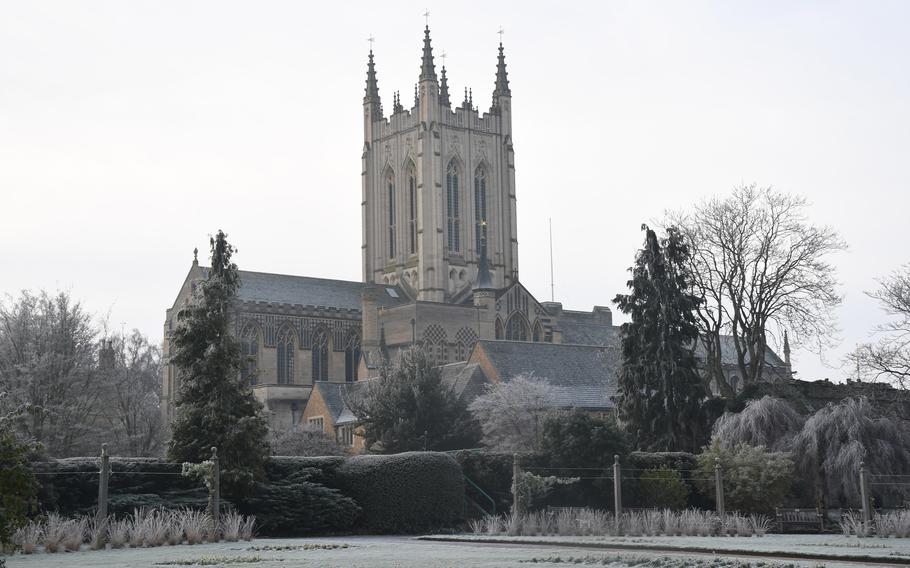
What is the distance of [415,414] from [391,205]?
6018 centimetres

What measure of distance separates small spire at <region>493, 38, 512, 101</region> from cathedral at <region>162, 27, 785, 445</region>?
0.44 ft

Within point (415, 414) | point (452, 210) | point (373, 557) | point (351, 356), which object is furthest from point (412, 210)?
point (373, 557)

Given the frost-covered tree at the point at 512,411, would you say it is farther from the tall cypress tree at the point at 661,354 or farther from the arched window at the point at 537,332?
the arched window at the point at 537,332

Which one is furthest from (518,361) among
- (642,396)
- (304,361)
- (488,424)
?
(304,361)

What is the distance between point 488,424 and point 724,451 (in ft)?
58.6

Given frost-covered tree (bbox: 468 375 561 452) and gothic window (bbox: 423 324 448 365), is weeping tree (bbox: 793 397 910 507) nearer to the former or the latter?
frost-covered tree (bbox: 468 375 561 452)

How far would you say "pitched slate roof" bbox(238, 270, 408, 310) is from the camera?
311ft

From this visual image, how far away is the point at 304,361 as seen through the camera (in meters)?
93.4

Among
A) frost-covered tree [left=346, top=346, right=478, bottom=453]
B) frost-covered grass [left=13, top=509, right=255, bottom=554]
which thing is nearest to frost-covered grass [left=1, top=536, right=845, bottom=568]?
frost-covered grass [left=13, top=509, right=255, bottom=554]

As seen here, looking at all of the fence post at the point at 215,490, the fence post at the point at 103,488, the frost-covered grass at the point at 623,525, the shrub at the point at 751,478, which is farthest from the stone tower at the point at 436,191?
the fence post at the point at 103,488

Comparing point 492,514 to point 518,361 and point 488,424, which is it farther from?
point 518,361

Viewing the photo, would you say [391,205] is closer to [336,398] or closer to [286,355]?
[286,355]

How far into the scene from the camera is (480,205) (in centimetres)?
11206

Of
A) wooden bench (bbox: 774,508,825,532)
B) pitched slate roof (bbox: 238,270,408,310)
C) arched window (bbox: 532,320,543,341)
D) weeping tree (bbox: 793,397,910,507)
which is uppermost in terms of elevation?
pitched slate roof (bbox: 238,270,408,310)
